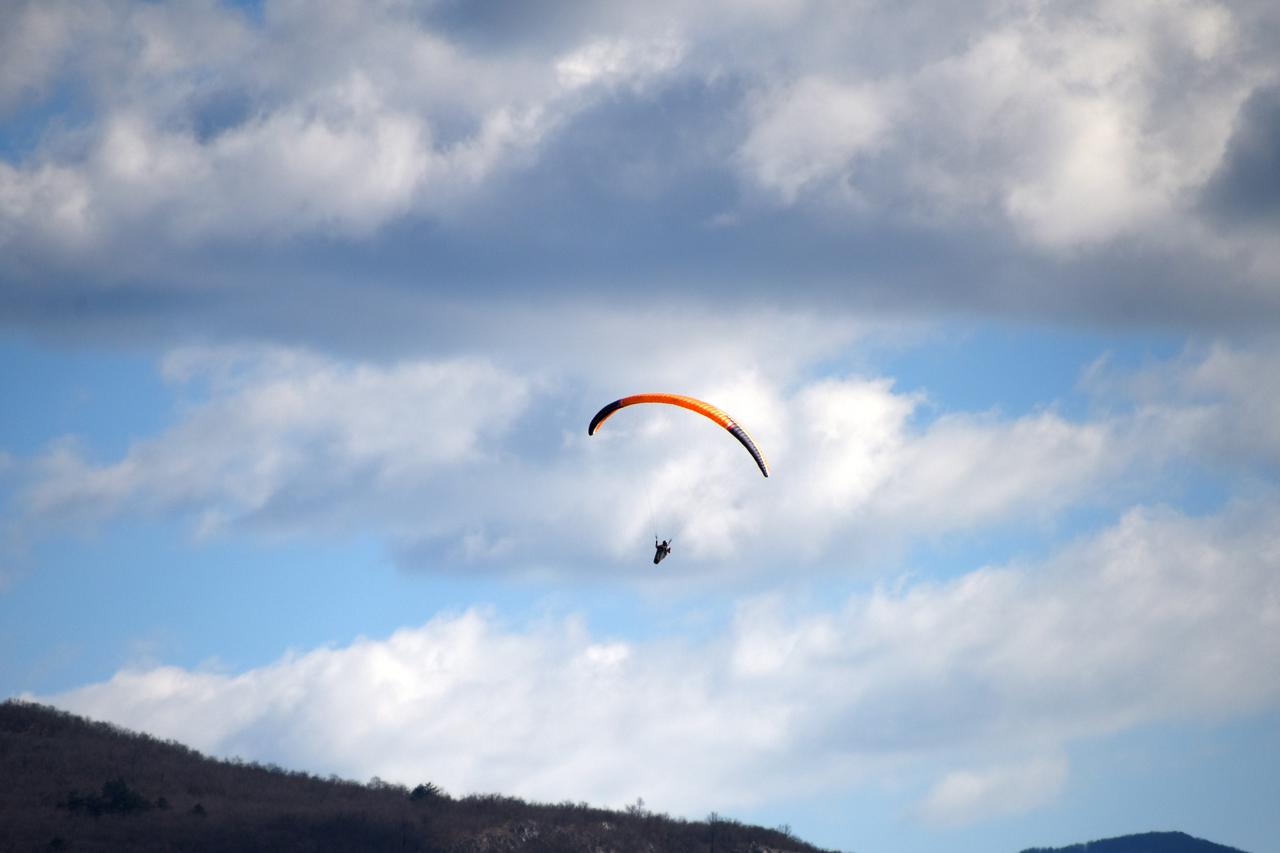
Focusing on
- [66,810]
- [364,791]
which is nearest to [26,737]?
[66,810]

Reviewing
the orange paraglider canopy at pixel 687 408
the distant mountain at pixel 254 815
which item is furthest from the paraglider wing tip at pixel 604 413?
the distant mountain at pixel 254 815

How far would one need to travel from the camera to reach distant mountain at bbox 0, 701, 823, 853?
106 meters

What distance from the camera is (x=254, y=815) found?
110 m

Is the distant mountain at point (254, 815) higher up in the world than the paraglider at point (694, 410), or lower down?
lower down

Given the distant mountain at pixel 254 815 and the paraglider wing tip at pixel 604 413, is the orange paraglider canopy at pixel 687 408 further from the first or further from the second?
the distant mountain at pixel 254 815

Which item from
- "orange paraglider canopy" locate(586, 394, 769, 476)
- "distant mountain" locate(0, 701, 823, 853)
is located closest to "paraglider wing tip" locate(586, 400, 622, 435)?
"orange paraglider canopy" locate(586, 394, 769, 476)

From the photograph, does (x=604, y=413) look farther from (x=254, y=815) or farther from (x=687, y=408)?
(x=254, y=815)

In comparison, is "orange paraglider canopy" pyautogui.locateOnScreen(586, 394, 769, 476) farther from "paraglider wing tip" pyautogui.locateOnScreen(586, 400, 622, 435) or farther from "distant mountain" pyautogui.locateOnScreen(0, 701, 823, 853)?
"distant mountain" pyautogui.locateOnScreen(0, 701, 823, 853)

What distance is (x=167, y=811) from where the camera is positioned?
110m

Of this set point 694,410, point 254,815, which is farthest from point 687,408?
point 254,815

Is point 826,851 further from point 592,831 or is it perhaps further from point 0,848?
point 0,848

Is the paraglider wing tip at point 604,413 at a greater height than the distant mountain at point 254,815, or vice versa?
the paraglider wing tip at point 604,413

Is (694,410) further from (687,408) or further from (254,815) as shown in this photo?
(254,815)

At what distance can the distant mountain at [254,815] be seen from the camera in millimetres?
105500
